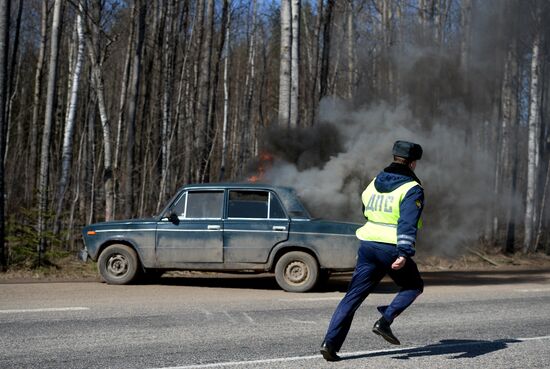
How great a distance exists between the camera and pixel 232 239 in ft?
37.9

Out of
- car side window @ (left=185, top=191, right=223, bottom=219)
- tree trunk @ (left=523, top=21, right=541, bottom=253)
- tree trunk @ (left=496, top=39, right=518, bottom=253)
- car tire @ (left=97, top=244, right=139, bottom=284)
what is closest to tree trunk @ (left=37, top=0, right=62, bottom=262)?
car tire @ (left=97, top=244, right=139, bottom=284)

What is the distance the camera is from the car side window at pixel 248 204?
461 inches

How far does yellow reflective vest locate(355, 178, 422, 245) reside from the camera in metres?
5.89

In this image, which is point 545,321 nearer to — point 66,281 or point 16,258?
point 66,281

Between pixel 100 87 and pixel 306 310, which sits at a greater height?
pixel 100 87

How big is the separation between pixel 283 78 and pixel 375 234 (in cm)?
1160

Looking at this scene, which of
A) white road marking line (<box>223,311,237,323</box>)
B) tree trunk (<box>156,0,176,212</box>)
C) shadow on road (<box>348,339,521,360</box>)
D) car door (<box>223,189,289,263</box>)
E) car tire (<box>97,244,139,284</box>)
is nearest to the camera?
shadow on road (<box>348,339,521,360</box>)

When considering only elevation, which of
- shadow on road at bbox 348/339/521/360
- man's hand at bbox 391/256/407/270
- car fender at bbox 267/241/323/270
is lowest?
shadow on road at bbox 348/339/521/360

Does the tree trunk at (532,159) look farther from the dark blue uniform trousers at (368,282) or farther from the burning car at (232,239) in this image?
the dark blue uniform trousers at (368,282)

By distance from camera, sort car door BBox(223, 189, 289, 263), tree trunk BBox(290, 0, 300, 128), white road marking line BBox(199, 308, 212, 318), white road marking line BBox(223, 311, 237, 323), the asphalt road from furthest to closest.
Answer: tree trunk BBox(290, 0, 300, 128)
car door BBox(223, 189, 289, 263)
white road marking line BBox(199, 308, 212, 318)
white road marking line BBox(223, 311, 237, 323)
the asphalt road

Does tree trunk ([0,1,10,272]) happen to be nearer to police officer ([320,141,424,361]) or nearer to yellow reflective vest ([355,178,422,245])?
police officer ([320,141,424,361])

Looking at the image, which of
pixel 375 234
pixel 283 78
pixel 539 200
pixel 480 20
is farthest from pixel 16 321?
pixel 539 200

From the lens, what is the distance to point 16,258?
13.5m

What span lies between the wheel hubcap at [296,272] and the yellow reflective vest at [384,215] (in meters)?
5.45
